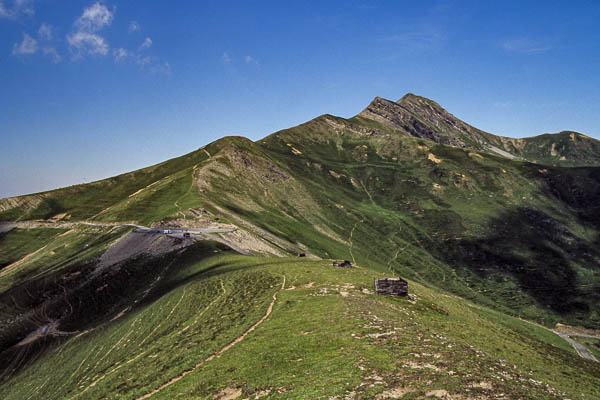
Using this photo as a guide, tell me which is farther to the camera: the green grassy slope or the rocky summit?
the rocky summit

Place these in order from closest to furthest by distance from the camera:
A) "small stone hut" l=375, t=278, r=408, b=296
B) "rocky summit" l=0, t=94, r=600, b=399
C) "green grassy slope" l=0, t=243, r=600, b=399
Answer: "green grassy slope" l=0, t=243, r=600, b=399 → "rocky summit" l=0, t=94, r=600, b=399 → "small stone hut" l=375, t=278, r=408, b=296

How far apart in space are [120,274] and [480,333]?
67.7 m

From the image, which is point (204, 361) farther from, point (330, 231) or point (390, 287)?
point (330, 231)

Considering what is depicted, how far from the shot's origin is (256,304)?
39250mm

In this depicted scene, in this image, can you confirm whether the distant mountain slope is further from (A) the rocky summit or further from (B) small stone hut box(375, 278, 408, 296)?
(B) small stone hut box(375, 278, 408, 296)

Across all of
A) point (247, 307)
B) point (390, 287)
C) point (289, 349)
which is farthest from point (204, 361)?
point (390, 287)

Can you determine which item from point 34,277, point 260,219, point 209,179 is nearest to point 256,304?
point 34,277

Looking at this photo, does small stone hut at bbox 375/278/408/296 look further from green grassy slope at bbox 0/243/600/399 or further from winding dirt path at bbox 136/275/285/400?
winding dirt path at bbox 136/275/285/400

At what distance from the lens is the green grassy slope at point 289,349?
20078 millimetres

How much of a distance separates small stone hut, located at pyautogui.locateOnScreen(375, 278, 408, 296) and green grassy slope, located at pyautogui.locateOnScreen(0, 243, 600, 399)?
1.52 m

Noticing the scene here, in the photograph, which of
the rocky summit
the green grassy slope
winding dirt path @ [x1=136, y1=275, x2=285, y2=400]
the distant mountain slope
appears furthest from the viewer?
the distant mountain slope

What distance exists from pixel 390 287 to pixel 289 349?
20198 mm

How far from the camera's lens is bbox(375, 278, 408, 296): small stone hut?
41.9m

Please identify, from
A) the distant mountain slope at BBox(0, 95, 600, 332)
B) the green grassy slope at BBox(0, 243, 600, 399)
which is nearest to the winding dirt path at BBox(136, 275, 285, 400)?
the green grassy slope at BBox(0, 243, 600, 399)
